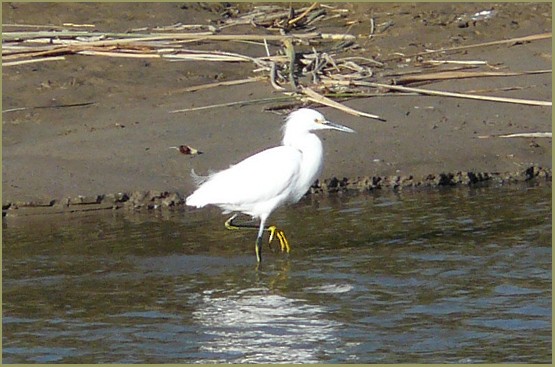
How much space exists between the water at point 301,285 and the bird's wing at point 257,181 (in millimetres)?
398

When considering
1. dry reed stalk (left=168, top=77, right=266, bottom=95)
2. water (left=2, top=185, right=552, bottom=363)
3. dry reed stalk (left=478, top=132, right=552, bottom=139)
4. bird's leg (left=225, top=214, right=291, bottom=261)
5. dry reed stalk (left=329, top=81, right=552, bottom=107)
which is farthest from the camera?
dry reed stalk (left=168, top=77, right=266, bottom=95)

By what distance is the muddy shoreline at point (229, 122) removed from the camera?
10.3 m

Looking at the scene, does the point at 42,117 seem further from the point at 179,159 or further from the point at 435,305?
the point at 435,305

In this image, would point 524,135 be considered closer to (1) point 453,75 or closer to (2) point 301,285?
(1) point 453,75

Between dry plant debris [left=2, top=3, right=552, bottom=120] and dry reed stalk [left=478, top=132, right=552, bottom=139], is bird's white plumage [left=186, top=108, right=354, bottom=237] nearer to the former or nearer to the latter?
dry plant debris [left=2, top=3, right=552, bottom=120]

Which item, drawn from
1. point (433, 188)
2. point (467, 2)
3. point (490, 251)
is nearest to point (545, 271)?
point (490, 251)

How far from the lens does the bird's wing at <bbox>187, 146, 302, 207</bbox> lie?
852 cm

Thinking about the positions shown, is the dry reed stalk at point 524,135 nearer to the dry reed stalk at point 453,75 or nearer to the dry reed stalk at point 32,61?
the dry reed stalk at point 453,75

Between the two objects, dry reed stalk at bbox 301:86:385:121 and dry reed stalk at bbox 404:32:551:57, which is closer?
dry reed stalk at bbox 301:86:385:121

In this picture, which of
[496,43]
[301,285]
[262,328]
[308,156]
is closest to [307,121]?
[308,156]

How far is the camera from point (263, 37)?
13664mm

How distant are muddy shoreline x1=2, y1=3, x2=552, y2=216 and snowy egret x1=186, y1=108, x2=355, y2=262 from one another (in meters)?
1.35

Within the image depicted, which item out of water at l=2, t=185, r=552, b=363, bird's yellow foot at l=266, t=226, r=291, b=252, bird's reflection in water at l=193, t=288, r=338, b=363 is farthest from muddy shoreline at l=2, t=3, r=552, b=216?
bird's reflection in water at l=193, t=288, r=338, b=363

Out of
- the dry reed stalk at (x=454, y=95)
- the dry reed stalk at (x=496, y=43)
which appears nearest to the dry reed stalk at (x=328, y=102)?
the dry reed stalk at (x=454, y=95)
